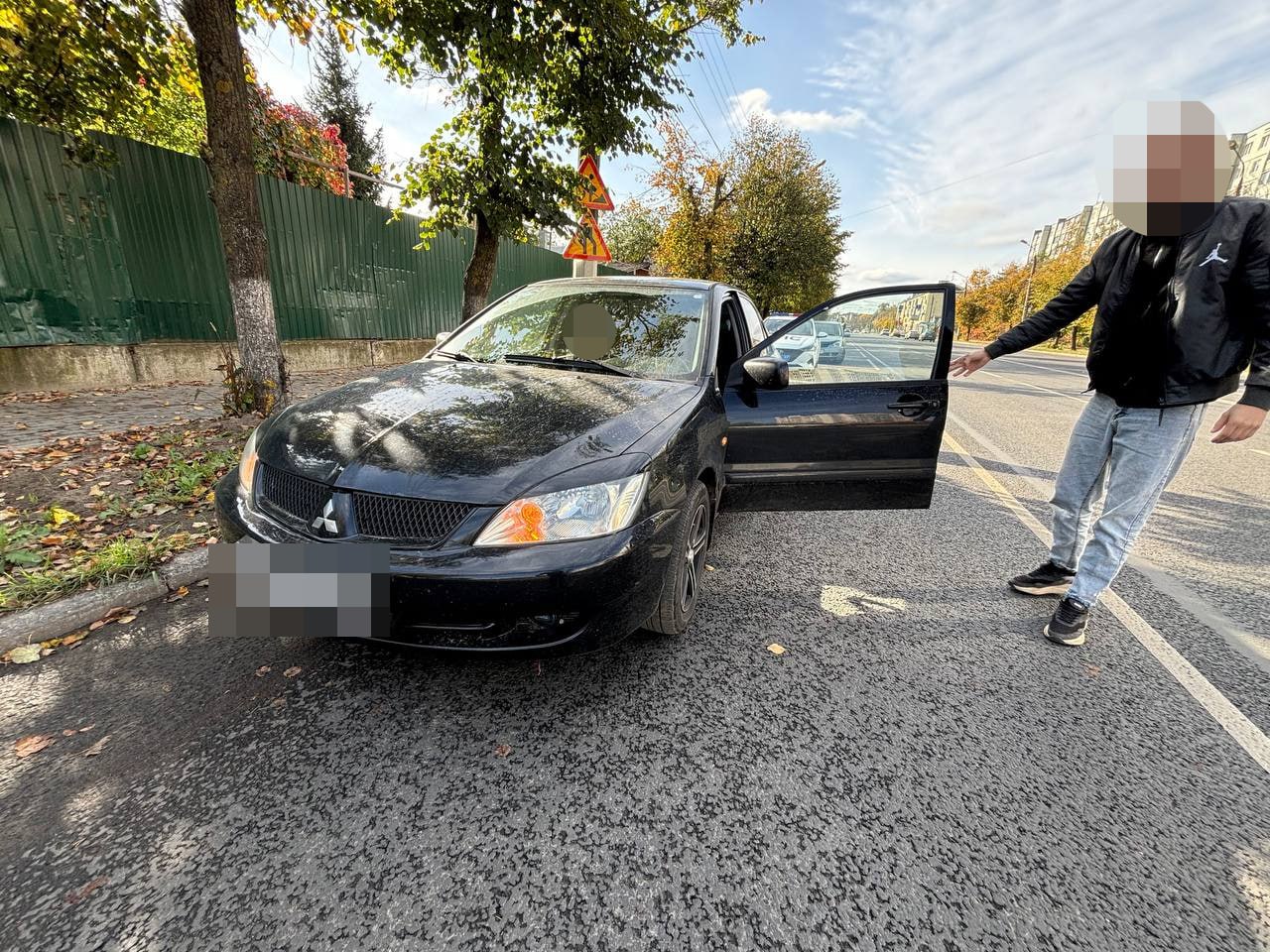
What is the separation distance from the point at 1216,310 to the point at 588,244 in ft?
16.4

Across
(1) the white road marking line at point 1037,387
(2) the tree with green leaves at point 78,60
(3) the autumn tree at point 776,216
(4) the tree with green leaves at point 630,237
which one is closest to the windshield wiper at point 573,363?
(2) the tree with green leaves at point 78,60

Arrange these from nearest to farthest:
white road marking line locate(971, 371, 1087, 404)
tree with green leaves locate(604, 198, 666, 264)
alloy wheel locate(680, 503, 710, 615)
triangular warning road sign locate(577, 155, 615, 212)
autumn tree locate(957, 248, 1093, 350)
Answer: alloy wheel locate(680, 503, 710, 615)
triangular warning road sign locate(577, 155, 615, 212)
white road marking line locate(971, 371, 1087, 404)
tree with green leaves locate(604, 198, 666, 264)
autumn tree locate(957, 248, 1093, 350)

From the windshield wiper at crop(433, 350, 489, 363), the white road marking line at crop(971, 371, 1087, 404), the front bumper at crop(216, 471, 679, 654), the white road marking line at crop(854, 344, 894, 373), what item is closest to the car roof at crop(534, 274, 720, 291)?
the windshield wiper at crop(433, 350, 489, 363)

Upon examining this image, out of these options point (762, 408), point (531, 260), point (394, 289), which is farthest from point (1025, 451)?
point (531, 260)

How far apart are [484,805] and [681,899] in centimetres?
61

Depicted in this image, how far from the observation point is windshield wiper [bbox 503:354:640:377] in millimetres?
2725

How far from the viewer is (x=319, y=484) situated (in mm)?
1854

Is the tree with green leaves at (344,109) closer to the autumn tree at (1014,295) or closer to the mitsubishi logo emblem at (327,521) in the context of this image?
the mitsubishi logo emblem at (327,521)

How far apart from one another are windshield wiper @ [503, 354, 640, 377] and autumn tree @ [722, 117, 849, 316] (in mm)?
18657

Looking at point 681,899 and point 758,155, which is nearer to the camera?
point 681,899

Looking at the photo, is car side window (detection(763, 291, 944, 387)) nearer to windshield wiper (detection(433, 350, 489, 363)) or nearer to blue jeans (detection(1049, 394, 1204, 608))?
blue jeans (detection(1049, 394, 1204, 608))

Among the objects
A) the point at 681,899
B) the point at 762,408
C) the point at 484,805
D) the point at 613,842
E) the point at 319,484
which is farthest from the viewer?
the point at 762,408

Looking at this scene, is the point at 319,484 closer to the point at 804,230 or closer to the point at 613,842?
the point at 613,842

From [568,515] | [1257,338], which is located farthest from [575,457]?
[1257,338]
